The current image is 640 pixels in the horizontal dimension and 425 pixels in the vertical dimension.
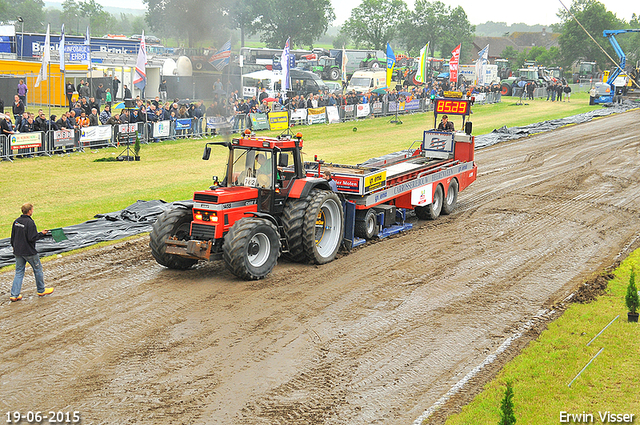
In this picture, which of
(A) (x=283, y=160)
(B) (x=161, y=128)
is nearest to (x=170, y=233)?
(A) (x=283, y=160)

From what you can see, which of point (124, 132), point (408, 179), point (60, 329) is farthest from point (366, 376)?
point (124, 132)

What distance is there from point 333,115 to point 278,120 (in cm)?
532

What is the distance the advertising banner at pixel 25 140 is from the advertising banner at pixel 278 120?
1160 centimetres

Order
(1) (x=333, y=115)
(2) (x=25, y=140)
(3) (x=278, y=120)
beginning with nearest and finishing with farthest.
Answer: (2) (x=25, y=140) < (3) (x=278, y=120) < (1) (x=333, y=115)

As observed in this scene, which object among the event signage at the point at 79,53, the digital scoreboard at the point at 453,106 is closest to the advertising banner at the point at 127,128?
the event signage at the point at 79,53

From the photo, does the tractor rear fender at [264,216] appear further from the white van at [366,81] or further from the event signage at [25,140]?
the white van at [366,81]

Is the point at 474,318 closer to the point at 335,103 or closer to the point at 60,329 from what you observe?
the point at 60,329

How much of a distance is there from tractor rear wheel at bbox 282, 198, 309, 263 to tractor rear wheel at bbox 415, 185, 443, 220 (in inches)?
211

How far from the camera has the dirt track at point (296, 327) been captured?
7.50 metres

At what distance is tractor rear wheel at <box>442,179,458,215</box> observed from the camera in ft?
57.3

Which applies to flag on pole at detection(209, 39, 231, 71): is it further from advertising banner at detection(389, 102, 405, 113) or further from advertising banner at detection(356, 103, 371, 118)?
advertising banner at detection(389, 102, 405, 113)

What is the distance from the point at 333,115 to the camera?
36.5 meters

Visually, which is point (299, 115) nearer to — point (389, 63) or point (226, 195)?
point (389, 63)

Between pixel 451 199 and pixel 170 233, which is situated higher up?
pixel 451 199
